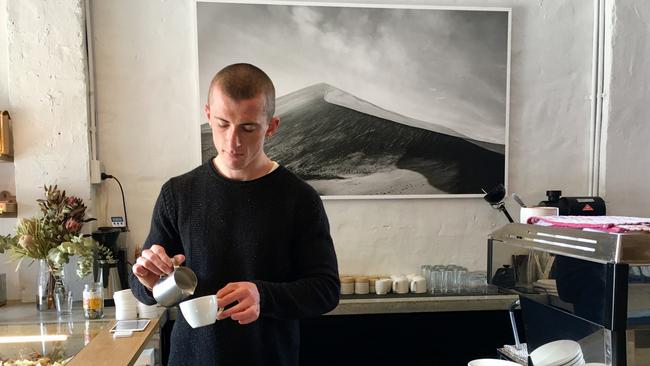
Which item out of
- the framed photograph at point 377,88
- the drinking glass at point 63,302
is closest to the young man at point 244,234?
the drinking glass at point 63,302

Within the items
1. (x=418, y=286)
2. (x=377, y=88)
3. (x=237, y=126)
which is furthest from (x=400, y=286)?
(x=237, y=126)

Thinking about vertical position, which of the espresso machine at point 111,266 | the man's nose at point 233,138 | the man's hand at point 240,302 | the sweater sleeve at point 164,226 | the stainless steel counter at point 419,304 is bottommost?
the stainless steel counter at point 419,304

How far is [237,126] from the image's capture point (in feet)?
3.70

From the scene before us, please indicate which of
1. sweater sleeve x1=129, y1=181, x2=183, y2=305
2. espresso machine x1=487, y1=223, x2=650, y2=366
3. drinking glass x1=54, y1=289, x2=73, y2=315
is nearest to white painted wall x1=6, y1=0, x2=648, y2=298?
drinking glass x1=54, y1=289, x2=73, y2=315

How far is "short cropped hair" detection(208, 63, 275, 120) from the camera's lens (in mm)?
1124

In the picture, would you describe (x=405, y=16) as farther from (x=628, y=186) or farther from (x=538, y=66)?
(x=628, y=186)

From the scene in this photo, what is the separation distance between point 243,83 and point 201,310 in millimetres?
539

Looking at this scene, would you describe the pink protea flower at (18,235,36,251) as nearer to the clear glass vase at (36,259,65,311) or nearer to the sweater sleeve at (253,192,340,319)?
the clear glass vase at (36,259,65,311)

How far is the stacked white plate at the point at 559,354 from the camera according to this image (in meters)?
1.09

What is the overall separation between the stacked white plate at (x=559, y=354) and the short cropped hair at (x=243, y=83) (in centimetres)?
94

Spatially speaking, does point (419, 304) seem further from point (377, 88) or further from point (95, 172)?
point (95, 172)

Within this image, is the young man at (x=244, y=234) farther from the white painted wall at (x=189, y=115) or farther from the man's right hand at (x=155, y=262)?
the white painted wall at (x=189, y=115)

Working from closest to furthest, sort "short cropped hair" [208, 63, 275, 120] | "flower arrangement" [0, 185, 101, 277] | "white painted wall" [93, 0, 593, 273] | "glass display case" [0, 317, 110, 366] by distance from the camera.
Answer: "short cropped hair" [208, 63, 275, 120] < "glass display case" [0, 317, 110, 366] < "flower arrangement" [0, 185, 101, 277] < "white painted wall" [93, 0, 593, 273]

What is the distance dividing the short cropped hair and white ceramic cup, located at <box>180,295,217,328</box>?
0.47 m
